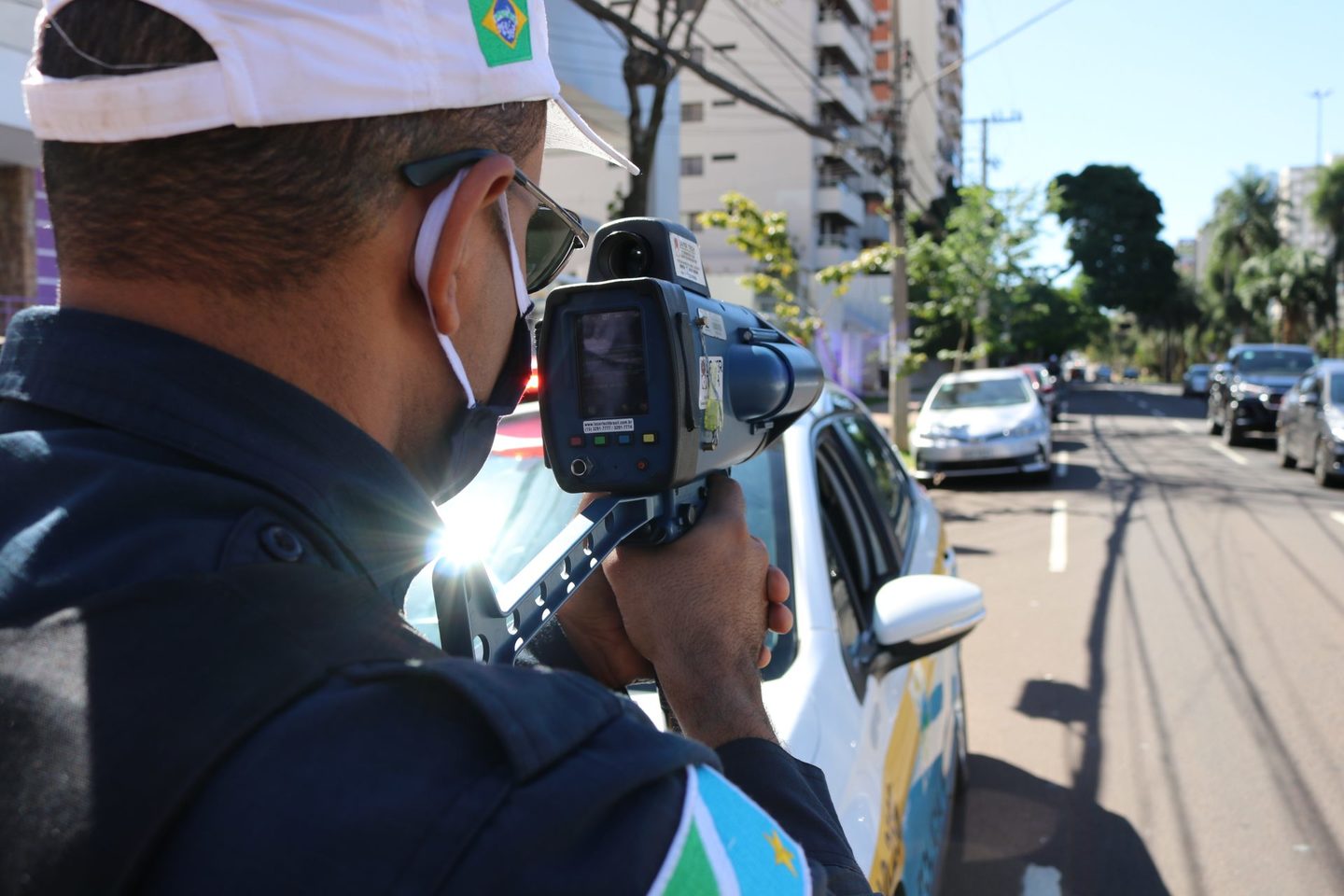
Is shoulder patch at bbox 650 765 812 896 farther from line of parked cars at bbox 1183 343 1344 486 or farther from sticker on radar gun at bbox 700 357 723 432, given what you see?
line of parked cars at bbox 1183 343 1344 486

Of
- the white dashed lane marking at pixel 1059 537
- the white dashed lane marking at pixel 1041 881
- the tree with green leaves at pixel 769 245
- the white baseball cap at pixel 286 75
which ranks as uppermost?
the tree with green leaves at pixel 769 245

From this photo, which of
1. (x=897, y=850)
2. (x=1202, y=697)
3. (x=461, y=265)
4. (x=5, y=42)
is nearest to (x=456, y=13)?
(x=461, y=265)

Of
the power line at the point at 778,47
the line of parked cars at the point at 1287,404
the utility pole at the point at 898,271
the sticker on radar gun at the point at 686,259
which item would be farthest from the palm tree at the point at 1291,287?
the sticker on radar gun at the point at 686,259

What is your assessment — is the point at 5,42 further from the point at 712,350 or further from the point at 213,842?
the point at 213,842

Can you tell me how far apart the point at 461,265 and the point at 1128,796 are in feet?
12.9

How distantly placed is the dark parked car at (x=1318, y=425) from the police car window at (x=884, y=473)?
1020 centimetres

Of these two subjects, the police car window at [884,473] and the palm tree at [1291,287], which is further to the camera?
the palm tree at [1291,287]

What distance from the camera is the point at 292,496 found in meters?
0.75

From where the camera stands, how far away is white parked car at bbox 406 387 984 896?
2.04m

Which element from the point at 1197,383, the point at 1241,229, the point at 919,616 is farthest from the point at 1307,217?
the point at 919,616

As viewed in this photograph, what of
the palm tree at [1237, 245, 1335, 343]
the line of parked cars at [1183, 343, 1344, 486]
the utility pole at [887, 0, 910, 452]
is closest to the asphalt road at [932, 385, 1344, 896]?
the line of parked cars at [1183, 343, 1344, 486]

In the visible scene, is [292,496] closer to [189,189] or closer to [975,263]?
[189,189]

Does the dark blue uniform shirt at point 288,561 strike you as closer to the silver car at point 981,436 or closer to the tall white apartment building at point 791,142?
the silver car at point 981,436

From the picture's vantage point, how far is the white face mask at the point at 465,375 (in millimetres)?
855
